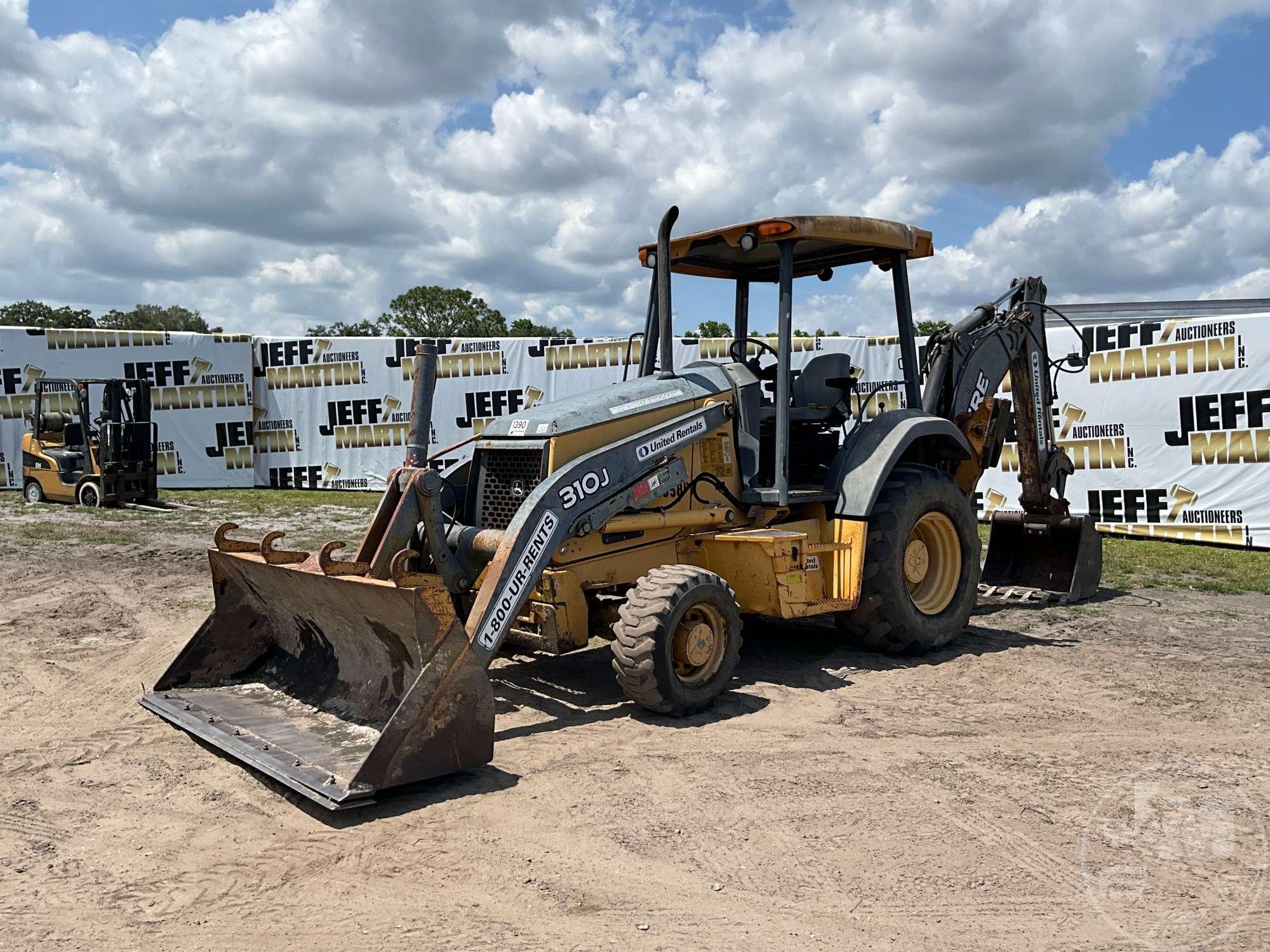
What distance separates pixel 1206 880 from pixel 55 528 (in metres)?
14.7

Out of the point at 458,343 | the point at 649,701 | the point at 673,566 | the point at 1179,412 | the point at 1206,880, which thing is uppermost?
the point at 458,343

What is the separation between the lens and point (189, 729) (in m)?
5.39

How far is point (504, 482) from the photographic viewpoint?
640 centimetres

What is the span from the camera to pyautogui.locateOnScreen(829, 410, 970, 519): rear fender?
6961 millimetres

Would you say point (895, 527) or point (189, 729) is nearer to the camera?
point (189, 729)

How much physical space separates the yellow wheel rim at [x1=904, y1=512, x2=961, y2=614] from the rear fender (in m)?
0.52

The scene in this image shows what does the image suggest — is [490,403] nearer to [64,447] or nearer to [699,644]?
[64,447]

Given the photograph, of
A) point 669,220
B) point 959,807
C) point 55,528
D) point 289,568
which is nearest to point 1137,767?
point 959,807

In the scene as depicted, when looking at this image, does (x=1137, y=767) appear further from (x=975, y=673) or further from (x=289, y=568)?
(x=289, y=568)

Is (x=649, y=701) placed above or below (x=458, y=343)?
below

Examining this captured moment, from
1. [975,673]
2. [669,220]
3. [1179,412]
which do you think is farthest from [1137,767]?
[1179,412]

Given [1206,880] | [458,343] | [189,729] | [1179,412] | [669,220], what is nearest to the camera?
[1206,880]

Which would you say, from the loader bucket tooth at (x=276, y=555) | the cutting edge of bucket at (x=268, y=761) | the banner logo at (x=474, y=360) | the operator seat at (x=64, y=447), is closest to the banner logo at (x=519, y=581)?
the cutting edge of bucket at (x=268, y=761)

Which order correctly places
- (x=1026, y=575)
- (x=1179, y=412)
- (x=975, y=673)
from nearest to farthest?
1. (x=975, y=673)
2. (x=1026, y=575)
3. (x=1179, y=412)
